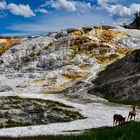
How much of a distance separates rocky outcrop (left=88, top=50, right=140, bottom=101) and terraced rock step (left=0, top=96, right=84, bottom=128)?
18.0 metres

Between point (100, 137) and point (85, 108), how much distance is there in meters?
47.1

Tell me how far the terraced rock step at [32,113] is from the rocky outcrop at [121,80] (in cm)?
1801

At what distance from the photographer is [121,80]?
93188 mm

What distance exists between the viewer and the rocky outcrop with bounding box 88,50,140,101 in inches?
3460

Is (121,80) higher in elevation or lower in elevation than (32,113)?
higher

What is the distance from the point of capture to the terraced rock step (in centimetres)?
6328

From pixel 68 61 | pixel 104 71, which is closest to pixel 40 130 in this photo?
pixel 104 71

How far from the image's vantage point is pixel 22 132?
49.6 metres

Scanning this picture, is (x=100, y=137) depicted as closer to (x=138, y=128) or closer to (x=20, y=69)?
(x=138, y=128)

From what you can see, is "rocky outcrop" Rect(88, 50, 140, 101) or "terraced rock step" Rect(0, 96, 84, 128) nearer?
"terraced rock step" Rect(0, 96, 84, 128)

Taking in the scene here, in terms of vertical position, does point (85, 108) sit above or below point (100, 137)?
below

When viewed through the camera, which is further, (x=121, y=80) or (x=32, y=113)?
(x=121, y=80)

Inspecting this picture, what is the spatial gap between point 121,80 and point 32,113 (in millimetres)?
30511

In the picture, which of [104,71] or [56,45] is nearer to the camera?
[104,71]
